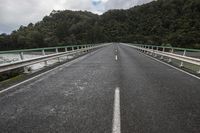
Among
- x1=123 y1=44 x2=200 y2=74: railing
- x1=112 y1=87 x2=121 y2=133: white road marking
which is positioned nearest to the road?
x1=112 y1=87 x2=121 y2=133: white road marking

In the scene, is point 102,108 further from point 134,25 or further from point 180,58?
point 134,25

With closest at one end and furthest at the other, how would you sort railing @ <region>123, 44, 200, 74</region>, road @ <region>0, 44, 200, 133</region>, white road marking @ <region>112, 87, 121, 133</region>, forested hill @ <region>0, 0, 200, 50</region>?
1. white road marking @ <region>112, 87, 121, 133</region>
2. road @ <region>0, 44, 200, 133</region>
3. railing @ <region>123, 44, 200, 74</region>
4. forested hill @ <region>0, 0, 200, 50</region>

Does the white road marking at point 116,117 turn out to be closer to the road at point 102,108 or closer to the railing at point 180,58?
the road at point 102,108

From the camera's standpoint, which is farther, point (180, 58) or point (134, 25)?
point (134, 25)

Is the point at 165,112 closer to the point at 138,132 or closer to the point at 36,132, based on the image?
the point at 138,132

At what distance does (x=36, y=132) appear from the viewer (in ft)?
13.2

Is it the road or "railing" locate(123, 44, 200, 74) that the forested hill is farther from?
the road

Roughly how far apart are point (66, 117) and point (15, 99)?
91.9 inches

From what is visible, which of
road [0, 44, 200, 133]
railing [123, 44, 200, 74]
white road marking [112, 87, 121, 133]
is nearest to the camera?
white road marking [112, 87, 121, 133]

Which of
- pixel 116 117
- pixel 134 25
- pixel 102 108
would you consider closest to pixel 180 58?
pixel 102 108

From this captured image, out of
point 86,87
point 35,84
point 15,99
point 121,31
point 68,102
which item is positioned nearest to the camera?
point 68,102

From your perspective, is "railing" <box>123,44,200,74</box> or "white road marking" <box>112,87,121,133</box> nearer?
"white road marking" <box>112,87,121,133</box>

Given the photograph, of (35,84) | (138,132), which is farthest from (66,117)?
(35,84)

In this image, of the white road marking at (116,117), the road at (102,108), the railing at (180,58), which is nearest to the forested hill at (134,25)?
the railing at (180,58)
